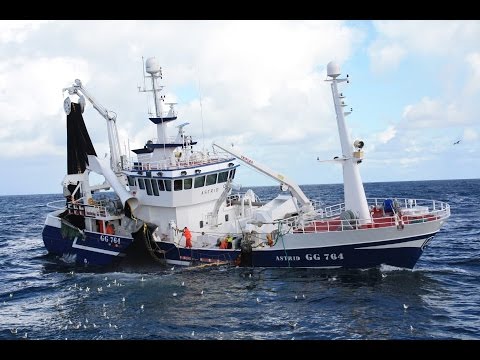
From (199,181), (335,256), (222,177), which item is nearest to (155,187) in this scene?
(199,181)

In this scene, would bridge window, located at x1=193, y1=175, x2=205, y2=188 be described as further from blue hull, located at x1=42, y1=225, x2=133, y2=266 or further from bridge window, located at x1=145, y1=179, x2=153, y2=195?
blue hull, located at x1=42, y1=225, x2=133, y2=266

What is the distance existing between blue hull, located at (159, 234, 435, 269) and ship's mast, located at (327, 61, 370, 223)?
1544mm

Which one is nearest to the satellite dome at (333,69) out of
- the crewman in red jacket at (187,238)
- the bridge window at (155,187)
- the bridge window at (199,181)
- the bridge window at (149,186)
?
the bridge window at (199,181)

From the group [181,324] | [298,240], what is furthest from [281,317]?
[298,240]

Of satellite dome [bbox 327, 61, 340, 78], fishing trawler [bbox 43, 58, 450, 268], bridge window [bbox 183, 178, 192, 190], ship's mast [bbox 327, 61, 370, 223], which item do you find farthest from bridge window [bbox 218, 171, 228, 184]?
satellite dome [bbox 327, 61, 340, 78]

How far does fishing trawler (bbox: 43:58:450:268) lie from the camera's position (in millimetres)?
21344

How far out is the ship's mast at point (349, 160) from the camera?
21.7 m

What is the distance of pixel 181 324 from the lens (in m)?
17.1

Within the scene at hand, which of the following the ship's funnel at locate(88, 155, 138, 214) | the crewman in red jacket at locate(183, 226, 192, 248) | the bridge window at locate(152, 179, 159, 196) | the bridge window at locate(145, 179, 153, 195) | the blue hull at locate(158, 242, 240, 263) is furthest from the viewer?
the ship's funnel at locate(88, 155, 138, 214)

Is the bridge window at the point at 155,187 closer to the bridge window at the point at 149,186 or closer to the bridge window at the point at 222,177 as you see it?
the bridge window at the point at 149,186

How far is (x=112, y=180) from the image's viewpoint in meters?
27.5

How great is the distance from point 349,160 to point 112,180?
13360mm

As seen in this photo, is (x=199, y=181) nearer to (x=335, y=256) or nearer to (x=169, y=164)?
(x=169, y=164)

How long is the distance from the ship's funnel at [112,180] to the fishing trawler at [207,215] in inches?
2.3
